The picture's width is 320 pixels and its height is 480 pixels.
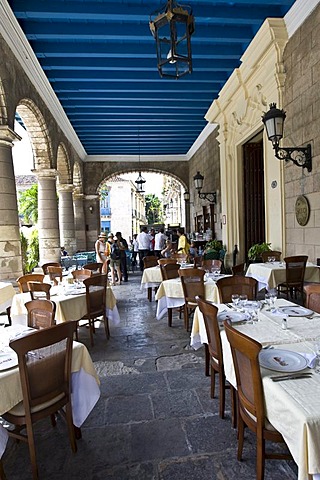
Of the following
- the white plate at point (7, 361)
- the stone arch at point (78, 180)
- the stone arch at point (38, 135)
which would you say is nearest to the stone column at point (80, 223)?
the stone arch at point (78, 180)

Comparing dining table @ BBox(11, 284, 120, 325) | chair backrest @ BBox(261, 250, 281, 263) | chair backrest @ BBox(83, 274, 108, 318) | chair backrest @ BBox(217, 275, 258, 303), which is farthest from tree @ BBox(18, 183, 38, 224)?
chair backrest @ BBox(217, 275, 258, 303)

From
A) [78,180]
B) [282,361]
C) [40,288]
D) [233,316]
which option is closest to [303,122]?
[233,316]

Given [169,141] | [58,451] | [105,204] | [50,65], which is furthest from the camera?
[105,204]

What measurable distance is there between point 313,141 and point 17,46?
4.94 m

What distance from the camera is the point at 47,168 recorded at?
25.3ft

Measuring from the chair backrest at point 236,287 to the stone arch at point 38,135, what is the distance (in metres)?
5.52

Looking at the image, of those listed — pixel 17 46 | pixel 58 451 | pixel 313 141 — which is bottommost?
pixel 58 451

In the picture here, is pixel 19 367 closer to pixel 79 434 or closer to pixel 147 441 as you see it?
pixel 79 434

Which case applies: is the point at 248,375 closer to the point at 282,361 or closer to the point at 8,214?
the point at 282,361

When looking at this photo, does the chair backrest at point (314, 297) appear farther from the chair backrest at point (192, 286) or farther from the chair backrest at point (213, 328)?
the chair backrest at point (192, 286)

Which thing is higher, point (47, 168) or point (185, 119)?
point (185, 119)

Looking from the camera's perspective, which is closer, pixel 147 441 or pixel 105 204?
pixel 147 441

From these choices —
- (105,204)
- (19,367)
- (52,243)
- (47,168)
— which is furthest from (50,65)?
(105,204)

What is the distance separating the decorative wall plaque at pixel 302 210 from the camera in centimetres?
496
